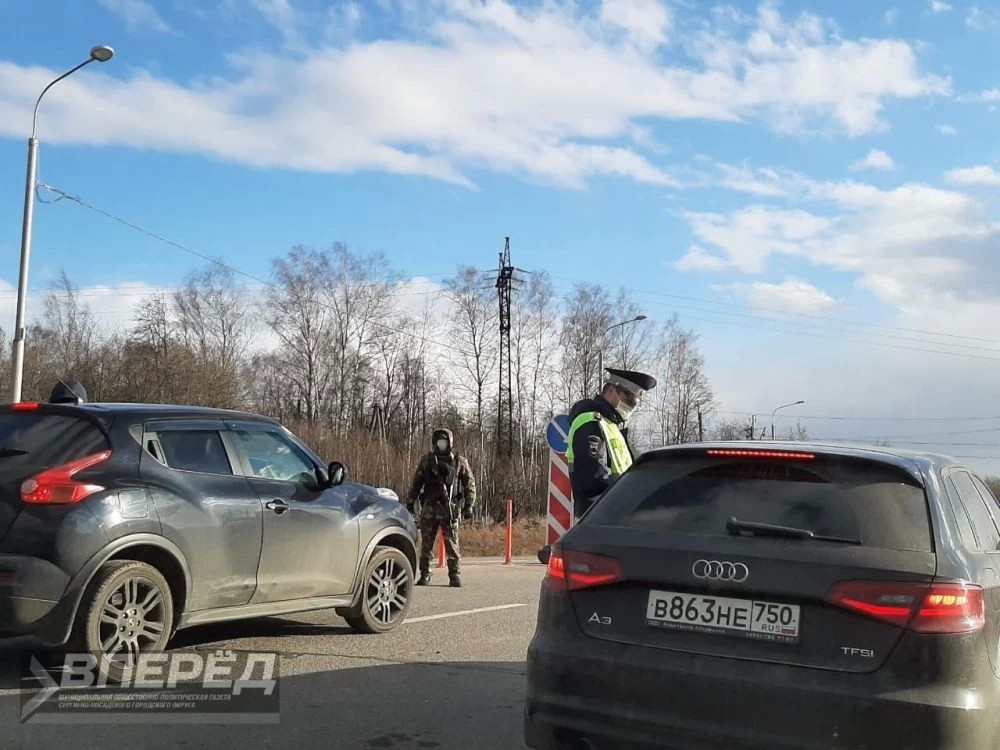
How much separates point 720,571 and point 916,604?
0.67 meters

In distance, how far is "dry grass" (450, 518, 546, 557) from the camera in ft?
92.5

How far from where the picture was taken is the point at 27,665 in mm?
6316

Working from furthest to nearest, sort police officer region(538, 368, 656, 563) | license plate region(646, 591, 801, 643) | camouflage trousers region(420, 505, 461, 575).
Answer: camouflage trousers region(420, 505, 461, 575) < police officer region(538, 368, 656, 563) < license plate region(646, 591, 801, 643)

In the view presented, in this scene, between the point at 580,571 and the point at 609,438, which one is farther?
the point at 609,438

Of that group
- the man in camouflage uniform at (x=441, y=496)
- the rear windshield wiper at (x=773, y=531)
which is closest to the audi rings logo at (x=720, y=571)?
the rear windshield wiper at (x=773, y=531)

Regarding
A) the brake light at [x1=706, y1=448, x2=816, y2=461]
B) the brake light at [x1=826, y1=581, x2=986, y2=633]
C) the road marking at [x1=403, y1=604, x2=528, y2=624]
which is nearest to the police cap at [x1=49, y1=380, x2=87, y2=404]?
the road marking at [x1=403, y1=604, x2=528, y2=624]

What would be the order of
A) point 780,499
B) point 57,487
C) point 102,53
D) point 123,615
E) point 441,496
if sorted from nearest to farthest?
point 780,499 → point 57,487 → point 123,615 → point 441,496 → point 102,53

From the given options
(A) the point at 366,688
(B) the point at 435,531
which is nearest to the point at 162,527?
(A) the point at 366,688

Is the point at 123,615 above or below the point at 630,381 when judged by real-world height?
below

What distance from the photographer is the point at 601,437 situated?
6871mm

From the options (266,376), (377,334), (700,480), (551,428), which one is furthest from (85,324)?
(700,480)

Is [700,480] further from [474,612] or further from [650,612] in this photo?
[474,612]

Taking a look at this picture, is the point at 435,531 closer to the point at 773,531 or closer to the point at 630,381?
the point at 630,381

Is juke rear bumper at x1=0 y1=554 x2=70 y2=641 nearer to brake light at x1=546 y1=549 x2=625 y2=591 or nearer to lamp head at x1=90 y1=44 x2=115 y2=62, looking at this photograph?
brake light at x1=546 y1=549 x2=625 y2=591
